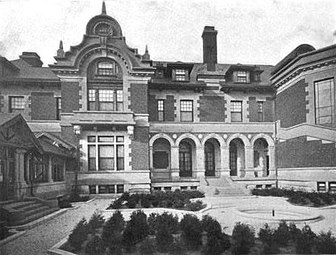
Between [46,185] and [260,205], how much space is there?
9.75m

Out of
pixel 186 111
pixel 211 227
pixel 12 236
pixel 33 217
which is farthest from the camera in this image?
pixel 186 111

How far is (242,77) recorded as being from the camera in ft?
66.8

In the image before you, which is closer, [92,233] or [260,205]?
[92,233]

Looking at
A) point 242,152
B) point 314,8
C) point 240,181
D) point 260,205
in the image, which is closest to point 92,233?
point 260,205

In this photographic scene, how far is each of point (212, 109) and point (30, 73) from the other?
41.1 ft

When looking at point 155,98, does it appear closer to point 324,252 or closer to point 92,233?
point 92,233

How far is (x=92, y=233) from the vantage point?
23.1 feet

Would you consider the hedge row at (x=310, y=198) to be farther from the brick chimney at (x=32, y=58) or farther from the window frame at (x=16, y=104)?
the brick chimney at (x=32, y=58)

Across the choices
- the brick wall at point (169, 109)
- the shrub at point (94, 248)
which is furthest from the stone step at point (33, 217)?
the brick wall at point (169, 109)

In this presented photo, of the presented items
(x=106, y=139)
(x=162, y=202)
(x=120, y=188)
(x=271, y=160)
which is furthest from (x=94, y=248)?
(x=271, y=160)

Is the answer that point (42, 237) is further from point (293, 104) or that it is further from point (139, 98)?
point (293, 104)

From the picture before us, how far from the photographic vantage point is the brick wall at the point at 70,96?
629 inches

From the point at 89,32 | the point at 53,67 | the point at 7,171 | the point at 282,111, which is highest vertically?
the point at 89,32

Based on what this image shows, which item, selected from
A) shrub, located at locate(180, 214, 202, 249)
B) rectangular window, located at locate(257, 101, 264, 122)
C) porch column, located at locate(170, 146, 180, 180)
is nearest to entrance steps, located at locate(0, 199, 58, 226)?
→ shrub, located at locate(180, 214, 202, 249)
